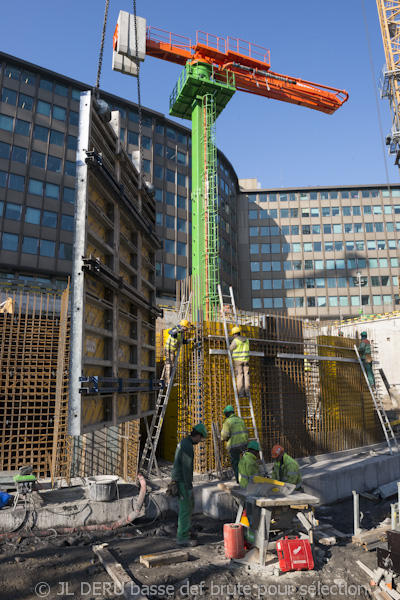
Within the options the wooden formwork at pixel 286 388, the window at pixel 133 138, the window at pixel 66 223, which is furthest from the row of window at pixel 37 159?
the wooden formwork at pixel 286 388

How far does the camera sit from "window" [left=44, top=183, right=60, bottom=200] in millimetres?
31766

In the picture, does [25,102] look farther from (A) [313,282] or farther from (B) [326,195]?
(B) [326,195]

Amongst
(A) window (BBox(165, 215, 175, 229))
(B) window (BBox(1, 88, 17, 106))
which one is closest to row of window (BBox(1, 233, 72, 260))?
(A) window (BBox(165, 215, 175, 229))

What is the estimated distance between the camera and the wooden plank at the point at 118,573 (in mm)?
4886

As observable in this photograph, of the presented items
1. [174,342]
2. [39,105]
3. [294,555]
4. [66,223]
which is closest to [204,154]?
[66,223]

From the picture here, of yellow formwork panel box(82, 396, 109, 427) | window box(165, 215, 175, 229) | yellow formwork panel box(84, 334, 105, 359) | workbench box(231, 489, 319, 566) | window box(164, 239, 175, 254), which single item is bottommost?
workbench box(231, 489, 319, 566)

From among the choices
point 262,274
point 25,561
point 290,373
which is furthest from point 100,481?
point 262,274

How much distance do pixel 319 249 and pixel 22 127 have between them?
3619cm

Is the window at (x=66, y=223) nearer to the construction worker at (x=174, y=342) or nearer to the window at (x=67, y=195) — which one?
the window at (x=67, y=195)

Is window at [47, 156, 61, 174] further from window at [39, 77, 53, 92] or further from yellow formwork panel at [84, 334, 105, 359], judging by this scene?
yellow formwork panel at [84, 334, 105, 359]

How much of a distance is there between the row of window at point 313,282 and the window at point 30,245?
92.1 feet

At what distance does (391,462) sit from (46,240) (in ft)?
88.9

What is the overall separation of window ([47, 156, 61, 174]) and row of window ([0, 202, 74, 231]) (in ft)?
11.6

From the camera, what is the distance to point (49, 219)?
31547 mm
